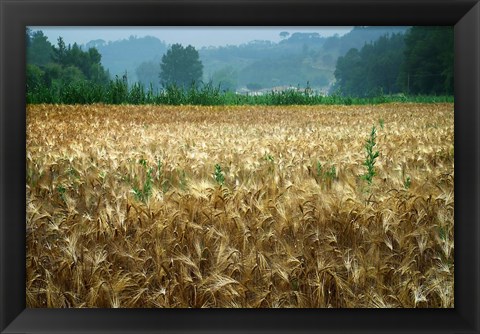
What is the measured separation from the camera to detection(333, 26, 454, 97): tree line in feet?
29.5

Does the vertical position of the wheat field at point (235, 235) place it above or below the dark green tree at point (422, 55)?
below

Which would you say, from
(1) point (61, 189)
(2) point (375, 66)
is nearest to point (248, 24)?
(1) point (61, 189)

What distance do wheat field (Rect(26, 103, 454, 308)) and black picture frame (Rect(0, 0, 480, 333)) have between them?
232 millimetres

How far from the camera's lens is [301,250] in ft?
7.22

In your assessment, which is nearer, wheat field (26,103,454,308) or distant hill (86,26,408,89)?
wheat field (26,103,454,308)

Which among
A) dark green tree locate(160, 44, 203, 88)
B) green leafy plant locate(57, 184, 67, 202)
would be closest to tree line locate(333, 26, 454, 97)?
dark green tree locate(160, 44, 203, 88)

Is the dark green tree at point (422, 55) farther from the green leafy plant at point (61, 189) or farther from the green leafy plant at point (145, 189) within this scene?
the green leafy plant at point (61, 189)

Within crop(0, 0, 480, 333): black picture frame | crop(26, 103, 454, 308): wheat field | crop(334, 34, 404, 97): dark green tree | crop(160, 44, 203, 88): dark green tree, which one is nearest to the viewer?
crop(0, 0, 480, 333): black picture frame

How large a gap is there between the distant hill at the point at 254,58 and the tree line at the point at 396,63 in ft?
1.65

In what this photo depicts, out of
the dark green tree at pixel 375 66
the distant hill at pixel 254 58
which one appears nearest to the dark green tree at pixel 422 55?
the dark green tree at pixel 375 66

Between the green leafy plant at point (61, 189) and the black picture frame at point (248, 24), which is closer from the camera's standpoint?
the black picture frame at point (248, 24)

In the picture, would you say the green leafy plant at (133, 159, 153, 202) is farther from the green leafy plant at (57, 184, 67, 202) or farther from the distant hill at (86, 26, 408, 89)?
the distant hill at (86, 26, 408, 89)

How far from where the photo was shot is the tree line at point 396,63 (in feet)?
29.5
